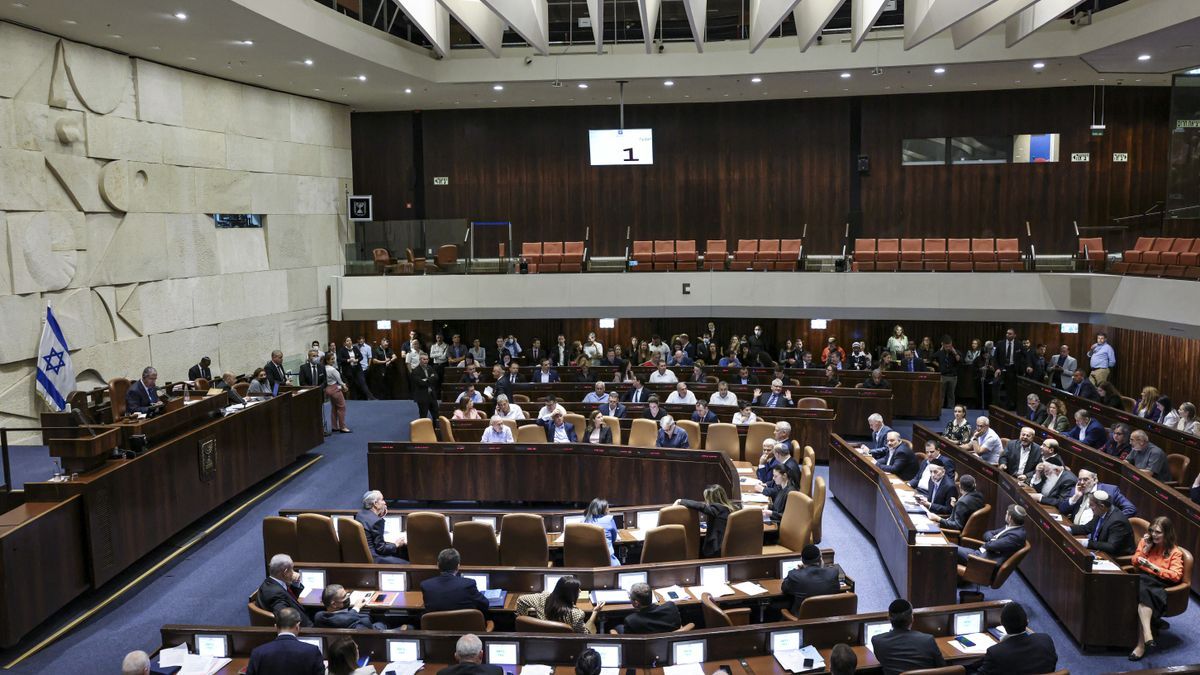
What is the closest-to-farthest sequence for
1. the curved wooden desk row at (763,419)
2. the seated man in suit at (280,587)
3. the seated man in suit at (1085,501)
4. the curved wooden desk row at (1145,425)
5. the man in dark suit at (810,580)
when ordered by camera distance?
the seated man in suit at (280,587) → the man in dark suit at (810,580) → the seated man in suit at (1085,501) → the curved wooden desk row at (1145,425) → the curved wooden desk row at (763,419)

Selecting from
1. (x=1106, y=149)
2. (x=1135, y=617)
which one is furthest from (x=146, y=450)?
(x=1106, y=149)

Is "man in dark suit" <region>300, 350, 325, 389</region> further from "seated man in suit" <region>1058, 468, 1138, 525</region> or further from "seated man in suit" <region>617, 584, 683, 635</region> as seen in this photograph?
"seated man in suit" <region>1058, 468, 1138, 525</region>

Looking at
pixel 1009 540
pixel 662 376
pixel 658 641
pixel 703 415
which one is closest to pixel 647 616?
pixel 658 641

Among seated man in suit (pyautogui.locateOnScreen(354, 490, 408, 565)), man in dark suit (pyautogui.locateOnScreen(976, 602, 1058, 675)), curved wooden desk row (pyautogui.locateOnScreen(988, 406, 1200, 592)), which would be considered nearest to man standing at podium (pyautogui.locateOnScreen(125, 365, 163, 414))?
seated man in suit (pyautogui.locateOnScreen(354, 490, 408, 565))

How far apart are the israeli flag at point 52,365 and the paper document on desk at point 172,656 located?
745cm

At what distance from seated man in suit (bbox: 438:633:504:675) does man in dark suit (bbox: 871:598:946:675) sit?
2.43m

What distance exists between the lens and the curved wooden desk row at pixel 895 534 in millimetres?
8047

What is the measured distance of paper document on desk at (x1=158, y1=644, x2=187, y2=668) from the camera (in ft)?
19.9

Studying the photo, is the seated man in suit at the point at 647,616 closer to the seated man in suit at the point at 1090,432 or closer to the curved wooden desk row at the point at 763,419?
the curved wooden desk row at the point at 763,419

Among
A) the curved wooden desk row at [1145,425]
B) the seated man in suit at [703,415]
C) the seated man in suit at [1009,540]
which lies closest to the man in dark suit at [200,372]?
the seated man in suit at [703,415]

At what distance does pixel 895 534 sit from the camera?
8867mm

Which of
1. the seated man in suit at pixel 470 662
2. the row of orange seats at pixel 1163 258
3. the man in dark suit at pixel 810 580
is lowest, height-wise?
the man in dark suit at pixel 810 580

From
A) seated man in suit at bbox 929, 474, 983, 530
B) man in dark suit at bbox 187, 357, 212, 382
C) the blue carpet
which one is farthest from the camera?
man in dark suit at bbox 187, 357, 212, 382

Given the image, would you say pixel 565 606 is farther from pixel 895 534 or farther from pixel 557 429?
pixel 557 429
